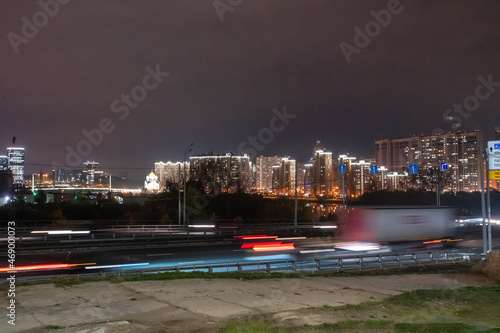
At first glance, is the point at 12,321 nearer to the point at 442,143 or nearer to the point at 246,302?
the point at 246,302

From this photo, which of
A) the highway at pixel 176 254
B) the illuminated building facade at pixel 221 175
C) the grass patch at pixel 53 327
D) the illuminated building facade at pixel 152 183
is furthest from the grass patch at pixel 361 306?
the illuminated building facade at pixel 152 183

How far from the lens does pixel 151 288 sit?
15656 mm

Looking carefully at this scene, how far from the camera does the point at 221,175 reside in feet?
284

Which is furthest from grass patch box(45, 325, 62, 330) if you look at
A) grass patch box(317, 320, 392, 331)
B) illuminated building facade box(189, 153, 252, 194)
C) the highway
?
illuminated building facade box(189, 153, 252, 194)

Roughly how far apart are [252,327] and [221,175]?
76.8 m

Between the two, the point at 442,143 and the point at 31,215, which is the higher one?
the point at 442,143

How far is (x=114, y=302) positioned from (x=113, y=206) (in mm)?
58284

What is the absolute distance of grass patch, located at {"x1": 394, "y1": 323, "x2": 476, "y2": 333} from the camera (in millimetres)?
10328

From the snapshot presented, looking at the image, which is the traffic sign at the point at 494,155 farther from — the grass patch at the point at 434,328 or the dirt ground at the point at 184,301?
the grass patch at the point at 434,328

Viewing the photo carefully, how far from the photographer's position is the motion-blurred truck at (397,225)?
97.6 ft

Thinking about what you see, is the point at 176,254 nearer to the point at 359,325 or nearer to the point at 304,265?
the point at 304,265

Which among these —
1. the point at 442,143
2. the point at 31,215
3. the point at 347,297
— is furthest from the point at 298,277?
the point at 442,143

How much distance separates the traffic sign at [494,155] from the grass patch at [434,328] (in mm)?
18328

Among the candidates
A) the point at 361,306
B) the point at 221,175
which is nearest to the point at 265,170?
the point at 221,175
